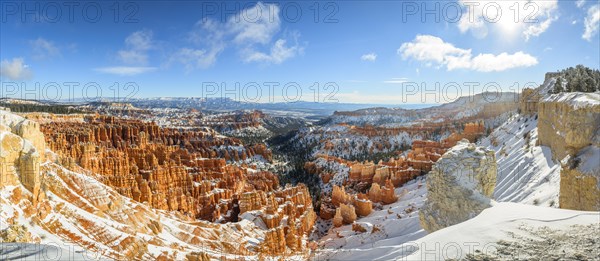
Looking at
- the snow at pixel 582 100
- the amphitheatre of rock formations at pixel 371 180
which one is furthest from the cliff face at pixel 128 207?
the snow at pixel 582 100

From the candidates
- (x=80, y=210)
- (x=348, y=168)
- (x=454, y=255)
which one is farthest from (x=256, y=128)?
(x=454, y=255)

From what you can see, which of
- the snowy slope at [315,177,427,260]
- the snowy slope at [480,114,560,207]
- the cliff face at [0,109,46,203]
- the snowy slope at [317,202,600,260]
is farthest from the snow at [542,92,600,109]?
the cliff face at [0,109,46,203]

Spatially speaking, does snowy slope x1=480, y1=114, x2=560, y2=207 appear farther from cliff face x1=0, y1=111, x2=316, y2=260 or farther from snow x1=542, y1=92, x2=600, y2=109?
cliff face x1=0, y1=111, x2=316, y2=260

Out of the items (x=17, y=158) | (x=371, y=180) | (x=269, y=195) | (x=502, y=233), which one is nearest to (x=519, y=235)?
(x=502, y=233)

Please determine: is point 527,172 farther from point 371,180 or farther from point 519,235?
point 371,180

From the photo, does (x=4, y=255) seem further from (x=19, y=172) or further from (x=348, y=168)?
(x=348, y=168)

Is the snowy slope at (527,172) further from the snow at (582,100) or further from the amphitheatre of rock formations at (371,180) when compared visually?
the amphitheatre of rock formations at (371,180)
